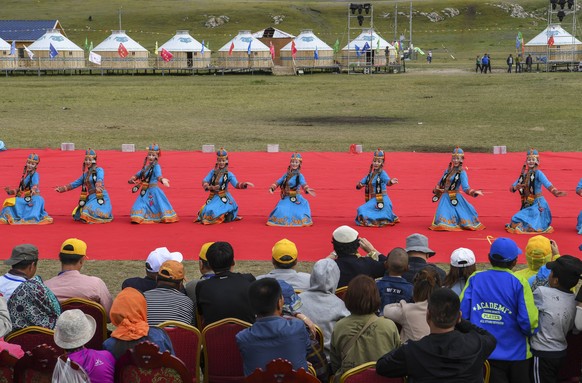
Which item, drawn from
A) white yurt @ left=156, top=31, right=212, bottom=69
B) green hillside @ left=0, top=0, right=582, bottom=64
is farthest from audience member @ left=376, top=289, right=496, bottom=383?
green hillside @ left=0, top=0, right=582, bottom=64

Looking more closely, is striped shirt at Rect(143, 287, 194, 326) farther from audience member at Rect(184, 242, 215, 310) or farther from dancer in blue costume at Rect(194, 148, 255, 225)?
dancer in blue costume at Rect(194, 148, 255, 225)

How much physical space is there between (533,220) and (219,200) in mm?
5649

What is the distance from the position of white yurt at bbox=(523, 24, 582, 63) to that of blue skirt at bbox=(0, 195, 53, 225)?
1968 inches

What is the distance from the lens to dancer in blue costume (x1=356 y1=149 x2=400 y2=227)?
→ 16.6 meters

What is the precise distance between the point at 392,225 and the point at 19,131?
18.7 meters

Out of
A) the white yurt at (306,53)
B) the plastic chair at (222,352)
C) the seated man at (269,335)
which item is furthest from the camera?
the white yurt at (306,53)

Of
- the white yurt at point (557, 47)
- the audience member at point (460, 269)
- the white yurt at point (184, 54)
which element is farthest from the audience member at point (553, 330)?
the white yurt at point (184, 54)

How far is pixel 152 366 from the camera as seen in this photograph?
666 cm

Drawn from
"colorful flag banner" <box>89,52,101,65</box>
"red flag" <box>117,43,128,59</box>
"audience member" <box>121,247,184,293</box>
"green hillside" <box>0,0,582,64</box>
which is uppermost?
"green hillside" <box>0,0,582,64</box>

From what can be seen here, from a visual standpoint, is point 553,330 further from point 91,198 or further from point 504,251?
point 91,198

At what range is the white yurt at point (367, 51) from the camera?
6469 cm

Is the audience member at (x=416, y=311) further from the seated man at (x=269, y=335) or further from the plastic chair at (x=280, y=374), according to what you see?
the plastic chair at (x=280, y=374)

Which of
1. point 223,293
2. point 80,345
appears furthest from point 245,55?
point 80,345

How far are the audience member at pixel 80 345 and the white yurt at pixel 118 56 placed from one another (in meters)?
59.3
